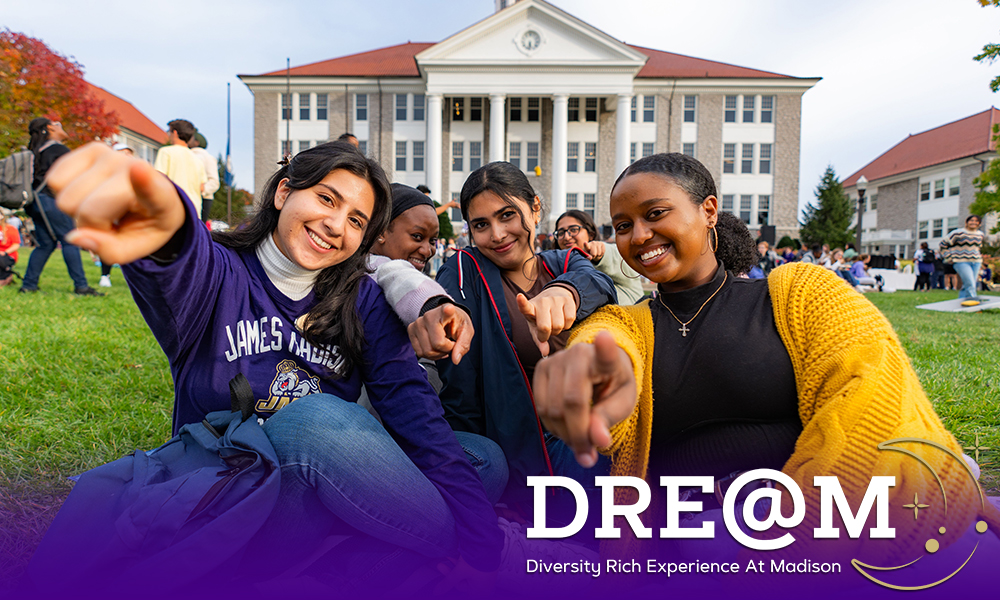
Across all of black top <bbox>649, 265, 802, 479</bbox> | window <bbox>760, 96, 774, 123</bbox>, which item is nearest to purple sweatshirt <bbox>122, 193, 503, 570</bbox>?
black top <bbox>649, 265, 802, 479</bbox>

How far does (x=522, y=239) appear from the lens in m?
2.70

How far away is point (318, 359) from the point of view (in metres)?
1.91

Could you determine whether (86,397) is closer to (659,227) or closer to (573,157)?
(659,227)

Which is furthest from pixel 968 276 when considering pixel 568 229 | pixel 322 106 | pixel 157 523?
pixel 322 106

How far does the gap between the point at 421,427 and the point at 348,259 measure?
2.25 feet

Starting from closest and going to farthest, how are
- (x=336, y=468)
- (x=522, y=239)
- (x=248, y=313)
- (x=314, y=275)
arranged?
(x=336, y=468) → (x=248, y=313) → (x=314, y=275) → (x=522, y=239)

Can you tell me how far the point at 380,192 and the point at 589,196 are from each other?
34611 millimetres

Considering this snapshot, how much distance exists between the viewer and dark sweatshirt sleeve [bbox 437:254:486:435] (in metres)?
2.49

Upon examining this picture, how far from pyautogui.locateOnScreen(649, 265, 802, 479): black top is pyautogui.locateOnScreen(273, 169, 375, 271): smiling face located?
3.64 feet

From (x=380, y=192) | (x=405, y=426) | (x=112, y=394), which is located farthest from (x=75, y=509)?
(x=112, y=394)

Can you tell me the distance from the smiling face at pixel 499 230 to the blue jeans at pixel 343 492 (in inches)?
46.8

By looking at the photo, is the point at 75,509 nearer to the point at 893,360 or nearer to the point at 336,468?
the point at 336,468

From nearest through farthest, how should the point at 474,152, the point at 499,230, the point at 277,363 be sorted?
the point at 277,363 < the point at 499,230 < the point at 474,152

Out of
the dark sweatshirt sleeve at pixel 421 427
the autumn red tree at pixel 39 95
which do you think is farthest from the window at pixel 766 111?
the dark sweatshirt sleeve at pixel 421 427
